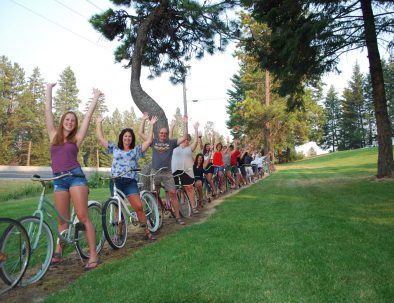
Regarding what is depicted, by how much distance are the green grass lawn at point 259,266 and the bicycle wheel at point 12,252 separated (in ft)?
2.06

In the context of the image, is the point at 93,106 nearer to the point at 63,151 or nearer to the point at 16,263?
the point at 63,151

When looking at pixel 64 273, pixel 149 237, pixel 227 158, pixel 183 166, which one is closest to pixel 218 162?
pixel 227 158

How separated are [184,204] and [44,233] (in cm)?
479

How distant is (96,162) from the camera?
258 feet

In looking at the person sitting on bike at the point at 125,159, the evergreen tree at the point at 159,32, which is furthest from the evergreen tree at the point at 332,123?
the person sitting on bike at the point at 125,159

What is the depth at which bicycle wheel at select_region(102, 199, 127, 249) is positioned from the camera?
18.4 feet

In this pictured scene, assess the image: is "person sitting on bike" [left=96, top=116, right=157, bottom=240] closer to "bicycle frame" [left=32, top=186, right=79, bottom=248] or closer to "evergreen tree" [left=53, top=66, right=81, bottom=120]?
"bicycle frame" [left=32, top=186, right=79, bottom=248]

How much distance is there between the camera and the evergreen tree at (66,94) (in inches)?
2891

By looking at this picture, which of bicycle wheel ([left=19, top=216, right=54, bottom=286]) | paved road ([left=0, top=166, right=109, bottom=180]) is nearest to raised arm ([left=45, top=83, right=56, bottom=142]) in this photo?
bicycle wheel ([left=19, top=216, right=54, bottom=286])

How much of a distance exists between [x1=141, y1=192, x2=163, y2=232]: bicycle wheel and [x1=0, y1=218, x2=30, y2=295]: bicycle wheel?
3056mm

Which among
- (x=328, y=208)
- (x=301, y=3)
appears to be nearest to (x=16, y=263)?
(x=328, y=208)

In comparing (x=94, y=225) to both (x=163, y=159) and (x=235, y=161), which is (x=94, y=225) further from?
(x=235, y=161)

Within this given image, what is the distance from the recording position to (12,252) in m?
4.12

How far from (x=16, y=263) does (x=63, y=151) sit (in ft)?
4.61
